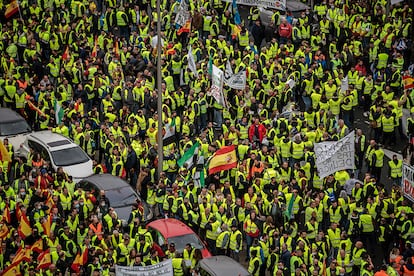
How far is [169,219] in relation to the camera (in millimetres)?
30078

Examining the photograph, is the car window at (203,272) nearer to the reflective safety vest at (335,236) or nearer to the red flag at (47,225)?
the reflective safety vest at (335,236)

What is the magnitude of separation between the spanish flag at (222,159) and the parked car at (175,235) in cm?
267

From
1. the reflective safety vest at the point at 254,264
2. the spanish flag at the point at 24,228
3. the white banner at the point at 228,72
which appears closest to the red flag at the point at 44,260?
the spanish flag at the point at 24,228

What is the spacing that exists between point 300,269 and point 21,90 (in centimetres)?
1369

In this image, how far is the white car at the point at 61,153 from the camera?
33.6 m

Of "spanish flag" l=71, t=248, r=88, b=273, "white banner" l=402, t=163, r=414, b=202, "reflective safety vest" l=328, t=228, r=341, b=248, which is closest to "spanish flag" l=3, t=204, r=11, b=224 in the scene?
"spanish flag" l=71, t=248, r=88, b=273

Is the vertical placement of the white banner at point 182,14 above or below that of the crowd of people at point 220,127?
above

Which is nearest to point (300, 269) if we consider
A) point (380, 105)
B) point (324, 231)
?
point (324, 231)

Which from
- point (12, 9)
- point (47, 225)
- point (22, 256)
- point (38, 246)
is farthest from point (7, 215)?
point (12, 9)

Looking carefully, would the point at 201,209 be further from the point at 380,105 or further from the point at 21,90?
the point at 21,90

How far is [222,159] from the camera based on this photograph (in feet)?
105

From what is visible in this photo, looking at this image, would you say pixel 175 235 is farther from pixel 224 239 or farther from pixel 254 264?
pixel 254 264

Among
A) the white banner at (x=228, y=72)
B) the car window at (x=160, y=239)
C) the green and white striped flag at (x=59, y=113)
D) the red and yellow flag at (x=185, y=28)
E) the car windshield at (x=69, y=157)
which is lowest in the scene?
the car window at (x=160, y=239)

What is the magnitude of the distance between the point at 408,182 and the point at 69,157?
9.68 m
